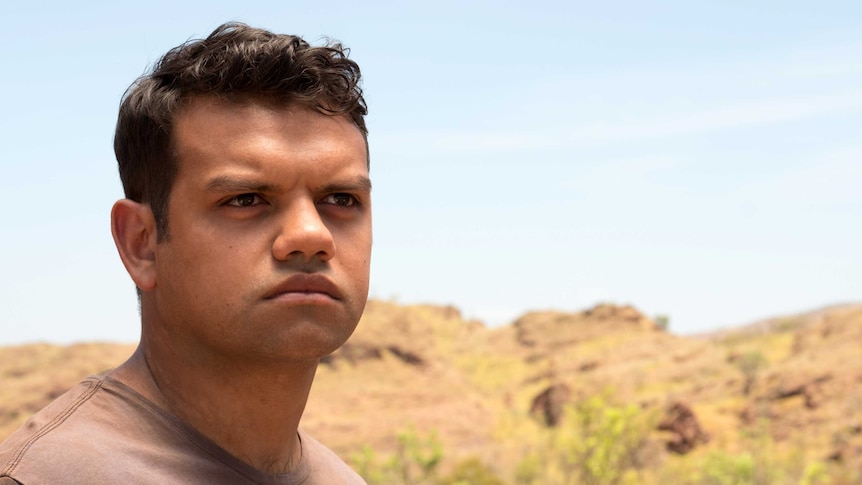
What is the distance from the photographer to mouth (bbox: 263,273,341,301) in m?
1.84

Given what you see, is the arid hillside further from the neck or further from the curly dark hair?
the curly dark hair

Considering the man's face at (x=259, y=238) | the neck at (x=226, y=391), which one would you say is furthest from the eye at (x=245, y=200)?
the neck at (x=226, y=391)

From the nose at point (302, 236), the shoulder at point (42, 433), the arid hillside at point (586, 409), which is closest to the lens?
the shoulder at point (42, 433)

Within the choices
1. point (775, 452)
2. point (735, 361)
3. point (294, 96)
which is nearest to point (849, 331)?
point (735, 361)

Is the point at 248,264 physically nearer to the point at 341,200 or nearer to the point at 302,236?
the point at 302,236

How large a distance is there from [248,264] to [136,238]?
0.35 m

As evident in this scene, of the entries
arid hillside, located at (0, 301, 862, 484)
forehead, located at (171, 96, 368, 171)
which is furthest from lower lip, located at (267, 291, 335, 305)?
arid hillside, located at (0, 301, 862, 484)

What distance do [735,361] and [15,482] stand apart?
31912 millimetres

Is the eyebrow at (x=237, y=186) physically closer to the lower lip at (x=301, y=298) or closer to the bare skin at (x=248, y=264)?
the bare skin at (x=248, y=264)

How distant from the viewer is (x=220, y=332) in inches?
74.2

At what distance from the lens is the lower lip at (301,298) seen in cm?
183

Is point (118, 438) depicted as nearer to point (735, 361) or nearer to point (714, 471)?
point (714, 471)

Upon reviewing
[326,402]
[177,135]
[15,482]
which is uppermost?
[326,402]

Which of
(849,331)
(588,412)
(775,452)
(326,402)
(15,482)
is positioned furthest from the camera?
(849,331)
